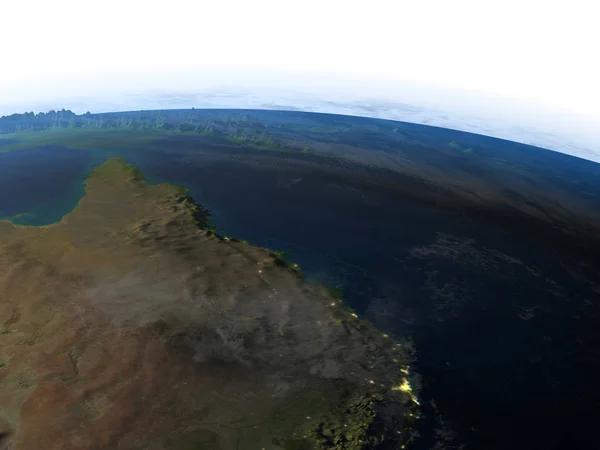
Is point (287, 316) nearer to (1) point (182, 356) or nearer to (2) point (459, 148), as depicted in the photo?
(1) point (182, 356)

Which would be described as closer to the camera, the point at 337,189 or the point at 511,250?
the point at 511,250

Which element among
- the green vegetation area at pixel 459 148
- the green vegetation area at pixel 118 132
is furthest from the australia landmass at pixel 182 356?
the green vegetation area at pixel 459 148

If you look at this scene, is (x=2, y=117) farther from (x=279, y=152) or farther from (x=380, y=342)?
(x=380, y=342)

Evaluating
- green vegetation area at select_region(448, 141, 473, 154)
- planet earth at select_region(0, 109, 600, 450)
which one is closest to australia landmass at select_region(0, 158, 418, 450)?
planet earth at select_region(0, 109, 600, 450)

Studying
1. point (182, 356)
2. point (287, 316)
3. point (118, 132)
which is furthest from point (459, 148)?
point (182, 356)

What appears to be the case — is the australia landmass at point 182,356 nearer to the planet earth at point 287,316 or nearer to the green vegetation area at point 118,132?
the planet earth at point 287,316

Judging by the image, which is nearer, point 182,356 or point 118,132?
point 182,356

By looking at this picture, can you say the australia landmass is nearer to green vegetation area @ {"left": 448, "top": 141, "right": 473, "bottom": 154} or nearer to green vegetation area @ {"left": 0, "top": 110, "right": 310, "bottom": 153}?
green vegetation area @ {"left": 0, "top": 110, "right": 310, "bottom": 153}

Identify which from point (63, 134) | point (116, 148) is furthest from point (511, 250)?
point (63, 134)
